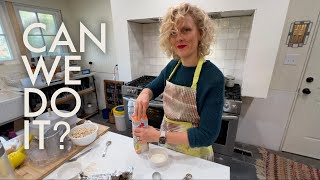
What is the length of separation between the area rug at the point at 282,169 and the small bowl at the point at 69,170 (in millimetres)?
1748

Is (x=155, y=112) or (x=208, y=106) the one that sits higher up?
(x=208, y=106)

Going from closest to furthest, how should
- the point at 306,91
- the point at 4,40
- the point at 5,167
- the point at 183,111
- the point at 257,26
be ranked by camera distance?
1. the point at 5,167
2. the point at 183,111
3. the point at 257,26
4. the point at 306,91
5. the point at 4,40

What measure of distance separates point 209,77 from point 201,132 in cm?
27

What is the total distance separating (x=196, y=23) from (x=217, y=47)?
4.12 feet

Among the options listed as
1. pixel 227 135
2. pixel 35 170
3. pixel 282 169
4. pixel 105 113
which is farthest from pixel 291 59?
pixel 105 113

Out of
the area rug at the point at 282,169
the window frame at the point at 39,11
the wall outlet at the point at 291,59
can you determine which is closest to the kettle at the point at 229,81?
the wall outlet at the point at 291,59

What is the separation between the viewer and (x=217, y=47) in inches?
76.7

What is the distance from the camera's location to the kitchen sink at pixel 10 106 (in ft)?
5.72

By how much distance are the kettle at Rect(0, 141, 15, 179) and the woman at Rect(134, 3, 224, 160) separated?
0.55 metres

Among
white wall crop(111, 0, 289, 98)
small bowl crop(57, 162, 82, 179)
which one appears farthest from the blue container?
small bowl crop(57, 162, 82, 179)

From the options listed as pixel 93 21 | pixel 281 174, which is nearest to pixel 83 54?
pixel 93 21

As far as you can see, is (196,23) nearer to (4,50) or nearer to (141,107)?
(141,107)

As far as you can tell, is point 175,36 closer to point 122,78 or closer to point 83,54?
point 122,78

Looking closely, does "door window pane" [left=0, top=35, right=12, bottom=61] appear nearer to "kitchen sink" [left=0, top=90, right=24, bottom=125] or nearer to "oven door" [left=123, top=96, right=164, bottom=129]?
"kitchen sink" [left=0, top=90, right=24, bottom=125]
